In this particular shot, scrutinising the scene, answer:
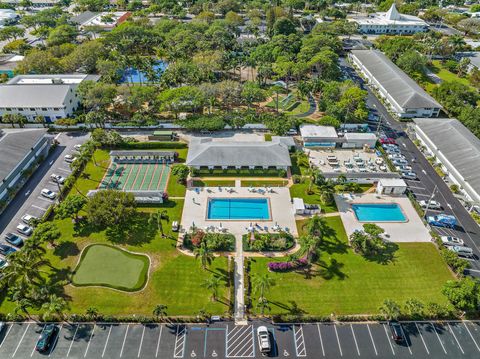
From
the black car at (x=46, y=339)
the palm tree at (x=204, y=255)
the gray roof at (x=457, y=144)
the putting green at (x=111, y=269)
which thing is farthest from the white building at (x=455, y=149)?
the black car at (x=46, y=339)

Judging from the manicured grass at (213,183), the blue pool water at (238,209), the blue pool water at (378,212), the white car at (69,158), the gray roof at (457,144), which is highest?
the gray roof at (457,144)

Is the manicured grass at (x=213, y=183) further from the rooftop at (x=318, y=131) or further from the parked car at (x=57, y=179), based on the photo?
the parked car at (x=57, y=179)

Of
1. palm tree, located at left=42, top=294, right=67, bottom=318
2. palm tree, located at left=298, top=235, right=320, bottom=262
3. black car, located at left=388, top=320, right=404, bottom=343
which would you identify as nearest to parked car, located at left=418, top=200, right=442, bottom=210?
palm tree, located at left=298, top=235, right=320, bottom=262

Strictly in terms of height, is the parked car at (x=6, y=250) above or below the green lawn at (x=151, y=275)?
above

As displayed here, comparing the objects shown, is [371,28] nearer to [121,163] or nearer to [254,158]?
[254,158]

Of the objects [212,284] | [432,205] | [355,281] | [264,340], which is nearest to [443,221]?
[432,205]

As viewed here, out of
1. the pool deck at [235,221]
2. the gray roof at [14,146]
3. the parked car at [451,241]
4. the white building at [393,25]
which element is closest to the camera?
the parked car at [451,241]

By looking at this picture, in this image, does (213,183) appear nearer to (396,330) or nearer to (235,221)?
(235,221)
